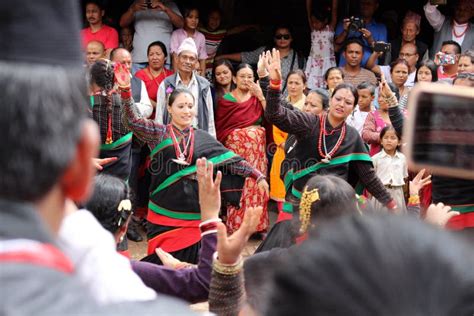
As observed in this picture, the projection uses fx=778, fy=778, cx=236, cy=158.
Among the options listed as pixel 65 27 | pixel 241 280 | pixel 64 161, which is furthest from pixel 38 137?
pixel 241 280

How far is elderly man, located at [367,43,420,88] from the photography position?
694 centimetres

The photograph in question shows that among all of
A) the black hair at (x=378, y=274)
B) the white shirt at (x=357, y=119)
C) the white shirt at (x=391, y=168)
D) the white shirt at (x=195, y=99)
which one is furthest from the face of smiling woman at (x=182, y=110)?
the black hair at (x=378, y=274)

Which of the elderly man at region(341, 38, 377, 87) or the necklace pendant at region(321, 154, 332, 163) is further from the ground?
the elderly man at region(341, 38, 377, 87)

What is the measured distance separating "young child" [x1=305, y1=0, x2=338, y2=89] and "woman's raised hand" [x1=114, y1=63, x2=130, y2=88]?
2.73 metres

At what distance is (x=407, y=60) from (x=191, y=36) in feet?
6.53

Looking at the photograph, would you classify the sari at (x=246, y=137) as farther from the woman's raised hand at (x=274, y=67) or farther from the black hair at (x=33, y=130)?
the black hair at (x=33, y=130)

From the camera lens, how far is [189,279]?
8.03ft

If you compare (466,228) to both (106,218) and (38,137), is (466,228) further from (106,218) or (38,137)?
(38,137)

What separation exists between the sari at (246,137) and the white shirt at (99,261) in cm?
499

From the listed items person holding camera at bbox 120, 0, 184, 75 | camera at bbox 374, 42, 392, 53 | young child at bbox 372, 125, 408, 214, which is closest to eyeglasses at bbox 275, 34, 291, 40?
camera at bbox 374, 42, 392, 53

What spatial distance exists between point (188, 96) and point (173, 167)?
58cm

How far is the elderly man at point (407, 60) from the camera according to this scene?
6.94 metres

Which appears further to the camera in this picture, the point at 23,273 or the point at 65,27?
the point at 65,27

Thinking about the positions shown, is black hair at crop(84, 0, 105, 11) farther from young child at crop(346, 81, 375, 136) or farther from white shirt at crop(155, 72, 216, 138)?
young child at crop(346, 81, 375, 136)
